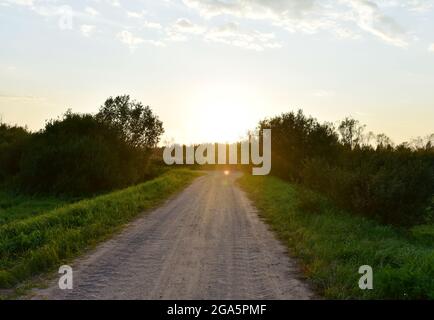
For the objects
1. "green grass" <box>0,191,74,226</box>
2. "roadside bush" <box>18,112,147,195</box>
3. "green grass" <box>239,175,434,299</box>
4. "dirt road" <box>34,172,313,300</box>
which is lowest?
"green grass" <box>0,191,74,226</box>

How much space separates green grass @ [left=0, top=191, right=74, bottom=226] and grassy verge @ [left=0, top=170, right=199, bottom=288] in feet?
12.9

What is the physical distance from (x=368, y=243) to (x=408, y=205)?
20.0ft

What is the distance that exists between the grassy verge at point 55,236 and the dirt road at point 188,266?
0.63 metres

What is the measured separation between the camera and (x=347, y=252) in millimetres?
10516

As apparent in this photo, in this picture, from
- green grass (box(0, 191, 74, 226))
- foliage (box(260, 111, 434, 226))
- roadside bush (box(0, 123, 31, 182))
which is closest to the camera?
foliage (box(260, 111, 434, 226))

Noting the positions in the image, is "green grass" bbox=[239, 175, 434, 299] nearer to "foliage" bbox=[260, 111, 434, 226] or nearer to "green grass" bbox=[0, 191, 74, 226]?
"foliage" bbox=[260, 111, 434, 226]

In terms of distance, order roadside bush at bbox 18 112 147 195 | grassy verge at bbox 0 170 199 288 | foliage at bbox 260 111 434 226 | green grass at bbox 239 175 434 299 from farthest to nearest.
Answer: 1. roadside bush at bbox 18 112 147 195
2. foliage at bbox 260 111 434 226
3. grassy verge at bbox 0 170 199 288
4. green grass at bbox 239 175 434 299

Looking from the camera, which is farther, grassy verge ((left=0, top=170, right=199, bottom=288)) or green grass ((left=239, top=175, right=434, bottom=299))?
grassy verge ((left=0, top=170, right=199, bottom=288))

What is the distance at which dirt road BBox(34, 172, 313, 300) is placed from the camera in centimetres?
785

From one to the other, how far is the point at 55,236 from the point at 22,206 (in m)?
14.0

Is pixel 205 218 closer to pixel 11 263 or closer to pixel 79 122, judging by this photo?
pixel 11 263

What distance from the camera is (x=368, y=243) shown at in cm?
1141

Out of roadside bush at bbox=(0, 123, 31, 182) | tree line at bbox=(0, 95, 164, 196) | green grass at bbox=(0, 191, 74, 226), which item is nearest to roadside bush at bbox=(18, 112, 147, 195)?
tree line at bbox=(0, 95, 164, 196)
